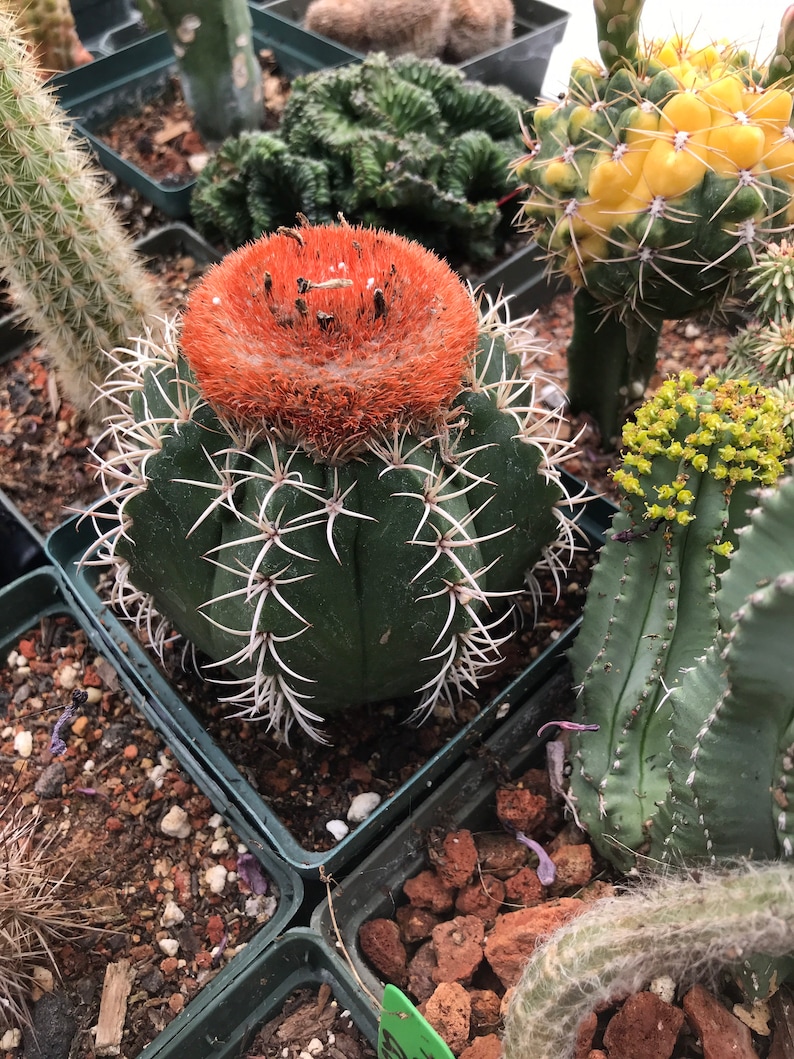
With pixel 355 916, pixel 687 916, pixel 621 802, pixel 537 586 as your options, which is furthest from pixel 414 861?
pixel 687 916

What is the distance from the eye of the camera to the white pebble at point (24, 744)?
1.20 metres

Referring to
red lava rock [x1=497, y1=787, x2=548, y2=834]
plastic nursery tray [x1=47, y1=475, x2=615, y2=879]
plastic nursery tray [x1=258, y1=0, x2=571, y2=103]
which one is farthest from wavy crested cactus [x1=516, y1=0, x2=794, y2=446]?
plastic nursery tray [x1=258, y1=0, x2=571, y2=103]

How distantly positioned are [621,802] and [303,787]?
0.44 m

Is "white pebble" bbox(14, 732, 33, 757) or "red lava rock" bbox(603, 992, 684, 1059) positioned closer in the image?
"red lava rock" bbox(603, 992, 684, 1059)

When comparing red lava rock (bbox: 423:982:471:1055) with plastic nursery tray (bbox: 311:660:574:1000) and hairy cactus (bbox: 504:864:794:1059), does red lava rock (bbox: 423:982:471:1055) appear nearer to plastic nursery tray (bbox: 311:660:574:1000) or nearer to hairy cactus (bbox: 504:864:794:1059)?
plastic nursery tray (bbox: 311:660:574:1000)

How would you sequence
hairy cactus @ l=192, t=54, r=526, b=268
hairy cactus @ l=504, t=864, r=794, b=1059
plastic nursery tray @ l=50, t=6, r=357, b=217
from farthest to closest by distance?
plastic nursery tray @ l=50, t=6, r=357, b=217 → hairy cactus @ l=192, t=54, r=526, b=268 → hairy cactus @ l=504, t=864, r=794, b=1059

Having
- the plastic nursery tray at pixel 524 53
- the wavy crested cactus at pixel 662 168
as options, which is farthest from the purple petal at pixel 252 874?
the plastic nursery tray at pixel 524 53

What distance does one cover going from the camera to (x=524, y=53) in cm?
234

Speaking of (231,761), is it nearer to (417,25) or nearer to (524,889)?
(524,889)

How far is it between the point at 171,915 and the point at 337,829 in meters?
0.24

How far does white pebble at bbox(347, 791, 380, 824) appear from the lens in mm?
1081

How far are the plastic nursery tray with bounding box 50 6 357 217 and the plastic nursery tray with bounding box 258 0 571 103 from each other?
0.09 meters

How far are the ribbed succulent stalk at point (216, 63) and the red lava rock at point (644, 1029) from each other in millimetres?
2031

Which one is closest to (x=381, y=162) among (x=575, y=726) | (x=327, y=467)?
(x=327, y=467)
